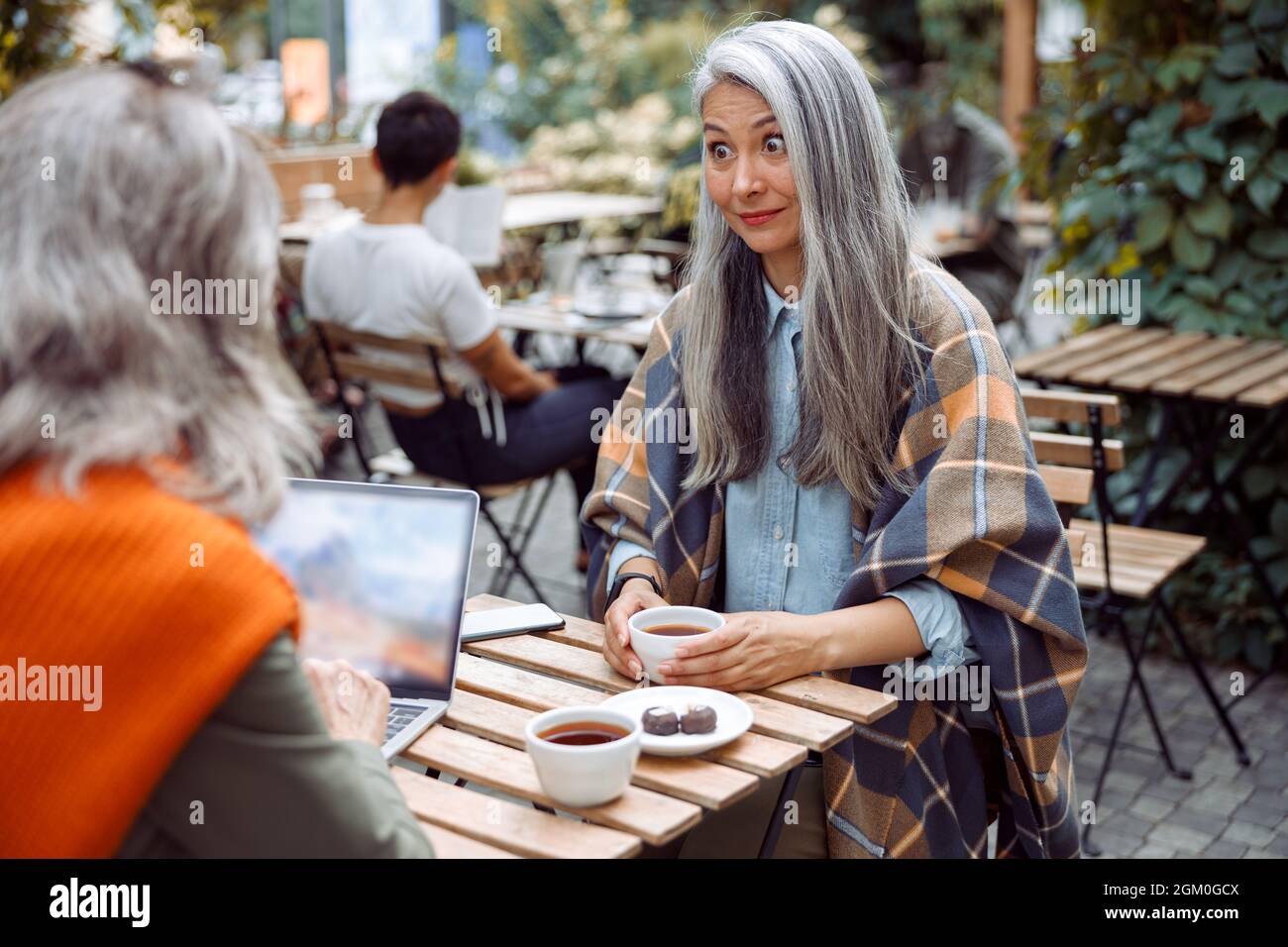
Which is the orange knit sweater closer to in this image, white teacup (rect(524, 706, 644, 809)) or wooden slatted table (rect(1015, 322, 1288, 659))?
white teacup (rect(524, 706, 644, 809))

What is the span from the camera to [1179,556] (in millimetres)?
3764

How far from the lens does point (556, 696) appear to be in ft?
6.19

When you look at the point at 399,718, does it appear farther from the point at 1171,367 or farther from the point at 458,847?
the point at 1171,367

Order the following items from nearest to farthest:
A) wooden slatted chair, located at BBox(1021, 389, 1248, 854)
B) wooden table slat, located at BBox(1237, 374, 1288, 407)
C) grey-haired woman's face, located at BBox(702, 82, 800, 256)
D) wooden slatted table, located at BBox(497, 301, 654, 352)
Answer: grey-haired woman's face, located at BBox(702, 82, 800, 256), wooden slatted chair, located at BBox(1021, 389, 1248, 854), wooden table slat, located at BBox(1237, 374, 1288, 407), wooden slatted table, located at BBox(497, 301, 654, 352)

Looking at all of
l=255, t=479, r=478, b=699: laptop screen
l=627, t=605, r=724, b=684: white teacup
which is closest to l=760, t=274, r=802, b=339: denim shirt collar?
l=627, t=605, r=724, b=684: white teacup

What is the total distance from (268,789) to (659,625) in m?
0.82

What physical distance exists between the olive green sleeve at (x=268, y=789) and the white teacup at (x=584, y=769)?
0.25 m

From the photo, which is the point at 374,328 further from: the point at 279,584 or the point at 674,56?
the point at 674,56

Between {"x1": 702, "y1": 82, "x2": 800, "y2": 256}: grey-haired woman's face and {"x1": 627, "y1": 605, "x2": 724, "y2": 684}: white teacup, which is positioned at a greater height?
{"x1": 702, "y1": 82, "x2": 800, "y2": 256}: grey-haired woman's face

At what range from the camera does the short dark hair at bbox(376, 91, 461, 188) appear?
180 inches

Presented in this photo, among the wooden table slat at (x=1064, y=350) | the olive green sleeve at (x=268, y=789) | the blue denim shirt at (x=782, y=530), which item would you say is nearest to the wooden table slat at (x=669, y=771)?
the olive green sleeve at (x=268, y=789)

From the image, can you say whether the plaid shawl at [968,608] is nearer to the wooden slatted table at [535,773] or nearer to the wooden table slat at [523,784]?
the wooden slatted table at [535,773]

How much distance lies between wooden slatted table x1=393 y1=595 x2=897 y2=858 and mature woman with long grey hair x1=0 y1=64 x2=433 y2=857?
1.05 feet
